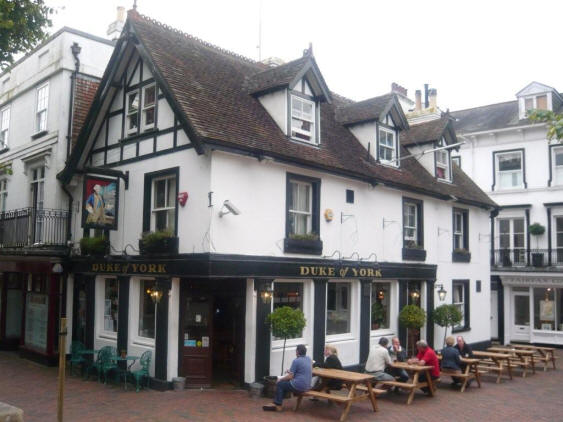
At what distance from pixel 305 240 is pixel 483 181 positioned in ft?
54.8

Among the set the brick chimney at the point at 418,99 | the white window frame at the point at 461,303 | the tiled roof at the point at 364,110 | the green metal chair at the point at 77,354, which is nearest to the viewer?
the green metal chair at the point at 77,354

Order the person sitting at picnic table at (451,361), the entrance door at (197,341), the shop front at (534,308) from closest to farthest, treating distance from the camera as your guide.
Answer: the entrance door at (197,341), the person sitting at picnic table at (451,361), the shop front at (534,308)

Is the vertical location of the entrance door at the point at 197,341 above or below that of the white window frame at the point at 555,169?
below

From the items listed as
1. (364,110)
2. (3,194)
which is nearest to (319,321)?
(364,110)

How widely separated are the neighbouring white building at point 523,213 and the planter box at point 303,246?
15079 millimetres

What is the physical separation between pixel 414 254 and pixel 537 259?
10.1 metres

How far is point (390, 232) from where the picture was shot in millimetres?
19031

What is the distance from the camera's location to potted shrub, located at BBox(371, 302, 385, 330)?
60.8 feet

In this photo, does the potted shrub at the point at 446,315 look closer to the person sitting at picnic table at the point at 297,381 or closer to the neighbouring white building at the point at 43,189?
the person sitting at picnic table at the point at 297,381

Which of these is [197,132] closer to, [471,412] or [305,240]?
[305,240]

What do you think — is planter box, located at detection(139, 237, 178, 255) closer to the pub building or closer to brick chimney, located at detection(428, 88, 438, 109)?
the pub building

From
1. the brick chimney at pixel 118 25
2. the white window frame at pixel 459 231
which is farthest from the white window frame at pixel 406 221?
the brick chimney at pixel 118 25

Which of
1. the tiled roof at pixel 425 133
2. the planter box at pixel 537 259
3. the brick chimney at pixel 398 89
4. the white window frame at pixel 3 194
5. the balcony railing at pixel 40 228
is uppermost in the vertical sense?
the brick chimney at pixel 398 89

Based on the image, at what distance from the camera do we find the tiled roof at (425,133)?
22.3 metres
